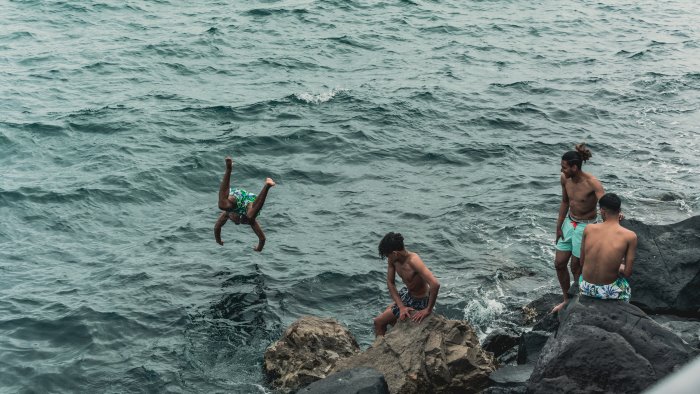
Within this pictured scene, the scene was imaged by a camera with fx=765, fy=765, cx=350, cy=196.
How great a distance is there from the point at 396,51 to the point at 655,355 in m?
24.8

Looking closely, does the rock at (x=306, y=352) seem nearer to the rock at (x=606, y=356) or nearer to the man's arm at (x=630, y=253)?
the rock at (x=606, y=356)

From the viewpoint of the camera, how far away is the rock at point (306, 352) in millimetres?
10773

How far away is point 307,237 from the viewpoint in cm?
1686

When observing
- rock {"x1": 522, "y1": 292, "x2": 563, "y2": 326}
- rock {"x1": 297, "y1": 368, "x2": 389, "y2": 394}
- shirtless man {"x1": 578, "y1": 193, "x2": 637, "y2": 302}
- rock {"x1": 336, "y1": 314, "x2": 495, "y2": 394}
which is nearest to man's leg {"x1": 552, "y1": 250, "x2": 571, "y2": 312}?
rock {"x1": 522, "y1": 292, "x2": 563, "y2": 326}

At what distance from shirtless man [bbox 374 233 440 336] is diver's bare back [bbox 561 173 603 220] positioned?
2307 mm

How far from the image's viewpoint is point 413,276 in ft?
34.3

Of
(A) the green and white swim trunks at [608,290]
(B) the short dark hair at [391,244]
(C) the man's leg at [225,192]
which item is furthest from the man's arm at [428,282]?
(C) the man's leg at [225,192]

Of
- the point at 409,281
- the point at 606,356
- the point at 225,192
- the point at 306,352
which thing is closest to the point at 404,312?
the point at 409,281

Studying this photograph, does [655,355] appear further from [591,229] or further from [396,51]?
[396,51]

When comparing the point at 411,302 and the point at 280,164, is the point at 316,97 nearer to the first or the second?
the point at 280,164

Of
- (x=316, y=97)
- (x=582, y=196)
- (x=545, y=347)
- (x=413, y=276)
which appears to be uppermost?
(x=582, y=196)

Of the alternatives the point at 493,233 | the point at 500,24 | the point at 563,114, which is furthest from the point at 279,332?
the point at 500,24

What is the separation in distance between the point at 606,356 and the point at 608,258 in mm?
1589

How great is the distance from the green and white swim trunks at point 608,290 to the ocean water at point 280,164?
422cm
